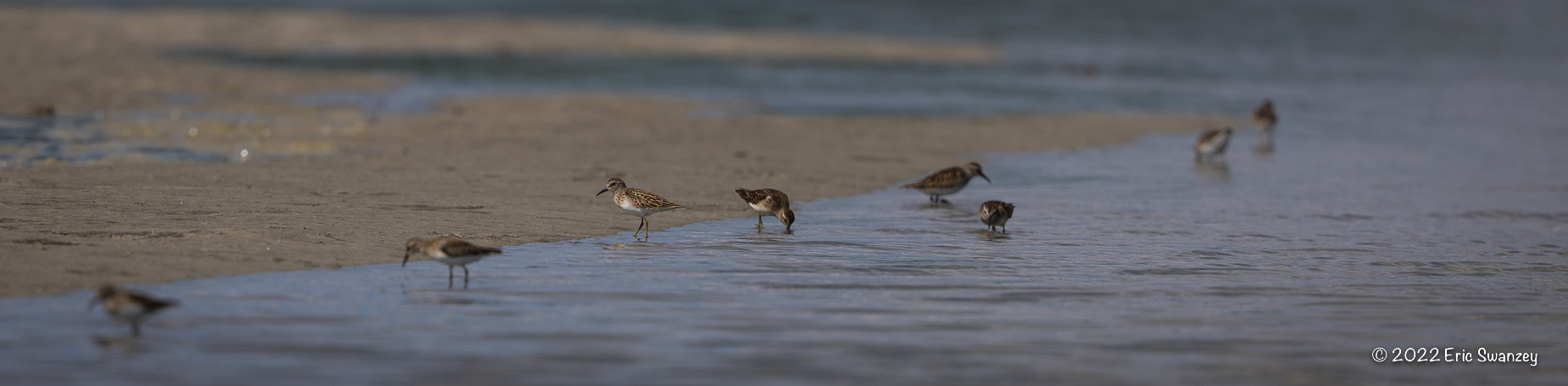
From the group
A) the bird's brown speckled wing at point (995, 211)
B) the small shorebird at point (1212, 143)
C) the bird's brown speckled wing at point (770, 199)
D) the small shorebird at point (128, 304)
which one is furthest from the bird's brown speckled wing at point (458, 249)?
the small shorebird at point (1212, 143)

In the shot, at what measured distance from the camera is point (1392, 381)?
796 centimetres

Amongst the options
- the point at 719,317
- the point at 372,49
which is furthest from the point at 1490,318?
→ the point at 372,49

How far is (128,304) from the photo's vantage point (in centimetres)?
807

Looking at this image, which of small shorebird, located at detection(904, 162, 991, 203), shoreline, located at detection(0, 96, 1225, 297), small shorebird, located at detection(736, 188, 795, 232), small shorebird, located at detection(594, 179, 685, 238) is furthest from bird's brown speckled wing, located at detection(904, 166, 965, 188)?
small shorebird, located at detection(594, 179, 685, 238)

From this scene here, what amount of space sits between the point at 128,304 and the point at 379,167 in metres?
9.00

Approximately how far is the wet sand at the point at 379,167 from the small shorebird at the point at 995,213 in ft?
9.45

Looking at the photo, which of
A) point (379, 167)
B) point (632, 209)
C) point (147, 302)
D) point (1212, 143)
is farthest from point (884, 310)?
point (1212, 143)

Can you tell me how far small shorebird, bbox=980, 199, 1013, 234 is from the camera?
43.6ft

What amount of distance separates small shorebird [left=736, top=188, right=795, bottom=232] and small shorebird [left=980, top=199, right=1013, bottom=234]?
1.85 metres

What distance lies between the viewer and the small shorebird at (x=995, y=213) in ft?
43.6

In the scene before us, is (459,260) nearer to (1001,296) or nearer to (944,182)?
(1001,296)

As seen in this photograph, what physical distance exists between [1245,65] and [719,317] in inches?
1573

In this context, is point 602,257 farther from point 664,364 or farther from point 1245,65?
point 1245,65

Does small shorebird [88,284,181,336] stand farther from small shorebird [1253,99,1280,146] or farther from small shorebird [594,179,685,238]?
small shorebird [1253,99,1280,146]
